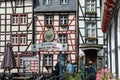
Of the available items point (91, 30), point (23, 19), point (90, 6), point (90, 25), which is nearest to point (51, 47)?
point (91, 30)

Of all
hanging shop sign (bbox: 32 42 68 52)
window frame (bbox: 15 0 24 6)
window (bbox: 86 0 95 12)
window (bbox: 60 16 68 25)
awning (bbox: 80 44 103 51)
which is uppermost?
window frame (bbox: 15 0 24 6)

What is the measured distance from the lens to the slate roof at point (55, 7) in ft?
124

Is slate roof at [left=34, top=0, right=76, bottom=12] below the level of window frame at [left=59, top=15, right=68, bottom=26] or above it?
above

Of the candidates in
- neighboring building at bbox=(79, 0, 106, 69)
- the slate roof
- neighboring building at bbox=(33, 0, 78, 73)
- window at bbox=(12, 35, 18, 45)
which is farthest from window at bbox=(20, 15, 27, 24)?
neighboring building at bbox=(79, 0, 106, 69)

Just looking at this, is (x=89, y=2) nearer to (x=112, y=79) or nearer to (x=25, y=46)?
(x=25, y=46)

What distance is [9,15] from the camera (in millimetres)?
39094

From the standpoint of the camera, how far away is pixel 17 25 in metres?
38.7

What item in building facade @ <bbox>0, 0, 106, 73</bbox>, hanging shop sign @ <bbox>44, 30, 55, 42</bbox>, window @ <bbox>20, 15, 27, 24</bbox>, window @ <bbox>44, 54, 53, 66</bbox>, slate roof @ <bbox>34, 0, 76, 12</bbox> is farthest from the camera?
window @ <bbox>20, 15, 27, 24</bbox>

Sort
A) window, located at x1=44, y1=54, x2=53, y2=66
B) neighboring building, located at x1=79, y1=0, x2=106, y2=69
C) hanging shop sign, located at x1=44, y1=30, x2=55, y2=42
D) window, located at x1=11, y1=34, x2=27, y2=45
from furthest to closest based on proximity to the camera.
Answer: window, located at x1=11, y1=34, x2=27, y2=45 → hanging shop sign, located at x1=44, y1=30, x2=55, y2=42 → window, located at x1=44, y1=54, x2=53, y2=66 → neighboring building, located at x1=79, y1=0, x2=106, y2=69

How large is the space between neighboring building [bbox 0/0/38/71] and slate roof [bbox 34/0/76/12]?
2.44 ft

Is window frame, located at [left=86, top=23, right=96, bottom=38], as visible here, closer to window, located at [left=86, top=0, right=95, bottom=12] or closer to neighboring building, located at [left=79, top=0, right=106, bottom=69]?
neighboring building, located at [left=79, top=0, right=106, bottom=69]

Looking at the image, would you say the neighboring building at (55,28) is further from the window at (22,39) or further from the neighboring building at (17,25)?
the window at (22,39)

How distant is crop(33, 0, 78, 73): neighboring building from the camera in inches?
1467

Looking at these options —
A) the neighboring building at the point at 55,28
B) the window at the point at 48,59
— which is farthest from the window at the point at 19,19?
the window at the point at 48,59
